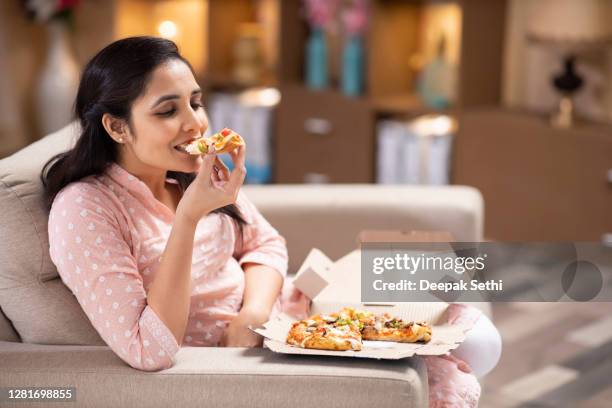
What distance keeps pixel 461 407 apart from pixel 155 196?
661 mm

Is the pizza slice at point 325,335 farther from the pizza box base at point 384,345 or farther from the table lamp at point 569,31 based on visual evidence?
the table lamp at point 569,31

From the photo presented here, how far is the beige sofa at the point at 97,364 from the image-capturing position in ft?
4.99

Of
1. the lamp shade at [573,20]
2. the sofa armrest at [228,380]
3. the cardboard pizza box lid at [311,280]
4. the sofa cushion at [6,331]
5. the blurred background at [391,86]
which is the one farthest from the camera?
the blurred background at [391,86]

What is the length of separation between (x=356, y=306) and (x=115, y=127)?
541 millimetres

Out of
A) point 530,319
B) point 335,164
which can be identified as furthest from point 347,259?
point 335,164

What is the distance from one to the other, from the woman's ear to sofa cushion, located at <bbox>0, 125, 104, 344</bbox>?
16 centimetres

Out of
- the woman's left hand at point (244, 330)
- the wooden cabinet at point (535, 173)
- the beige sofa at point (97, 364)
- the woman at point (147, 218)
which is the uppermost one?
the woman at point (147, 218)

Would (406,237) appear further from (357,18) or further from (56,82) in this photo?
Answer: (56,82)

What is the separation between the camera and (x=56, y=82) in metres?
4.31

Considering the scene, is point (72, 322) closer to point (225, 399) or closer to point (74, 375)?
point (74, 375)

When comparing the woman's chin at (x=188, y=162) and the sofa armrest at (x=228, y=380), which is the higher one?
the woman's chin at (x=188, y=162)

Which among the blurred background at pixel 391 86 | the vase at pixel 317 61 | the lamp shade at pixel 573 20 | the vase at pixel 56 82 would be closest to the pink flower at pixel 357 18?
the blurred background at pixel 391 86

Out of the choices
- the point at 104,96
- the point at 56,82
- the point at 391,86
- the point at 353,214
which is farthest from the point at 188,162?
the point at 56,82

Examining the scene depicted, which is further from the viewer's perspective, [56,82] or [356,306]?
[56,82]
